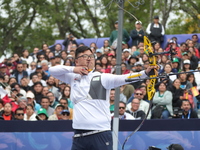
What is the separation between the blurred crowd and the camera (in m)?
11.2

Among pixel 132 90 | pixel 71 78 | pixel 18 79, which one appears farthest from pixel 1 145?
pixel 18 79

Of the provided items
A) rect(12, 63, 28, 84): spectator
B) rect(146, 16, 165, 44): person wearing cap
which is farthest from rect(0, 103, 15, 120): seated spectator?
rect(146, 16, 165, 44): person wearing cap

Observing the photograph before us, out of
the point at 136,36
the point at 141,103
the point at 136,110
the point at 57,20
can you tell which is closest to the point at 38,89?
the point at 141,103

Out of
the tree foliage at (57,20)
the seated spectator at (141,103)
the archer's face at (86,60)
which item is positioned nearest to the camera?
the archer's face at (86,60)

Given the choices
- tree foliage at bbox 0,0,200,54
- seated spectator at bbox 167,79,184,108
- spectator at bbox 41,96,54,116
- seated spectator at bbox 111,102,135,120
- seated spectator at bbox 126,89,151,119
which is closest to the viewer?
seated spectator at bbox 111,102,135,120

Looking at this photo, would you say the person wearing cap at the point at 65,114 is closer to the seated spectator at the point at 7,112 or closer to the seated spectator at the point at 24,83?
the seated spectator at the point at 7,112

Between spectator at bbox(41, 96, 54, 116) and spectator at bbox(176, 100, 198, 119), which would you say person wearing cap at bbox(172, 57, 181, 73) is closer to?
spectator at bbox(176, 100, 198, 119)

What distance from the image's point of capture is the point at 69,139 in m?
9.42

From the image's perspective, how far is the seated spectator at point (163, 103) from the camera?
11.3 m

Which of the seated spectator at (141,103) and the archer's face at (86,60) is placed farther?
the seated spectator at (141,103)

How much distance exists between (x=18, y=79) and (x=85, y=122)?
934 cm

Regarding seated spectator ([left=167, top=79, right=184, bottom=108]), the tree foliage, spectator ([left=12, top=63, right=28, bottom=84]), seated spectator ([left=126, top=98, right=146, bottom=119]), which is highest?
the tree foliage

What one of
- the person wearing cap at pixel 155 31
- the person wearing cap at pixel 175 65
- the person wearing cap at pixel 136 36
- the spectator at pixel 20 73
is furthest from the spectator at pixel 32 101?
the person wearing cap at pixel 155 31

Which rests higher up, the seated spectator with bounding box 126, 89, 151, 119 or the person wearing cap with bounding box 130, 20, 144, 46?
the person wearing cap with bounding box 130, 20, 144, 46
